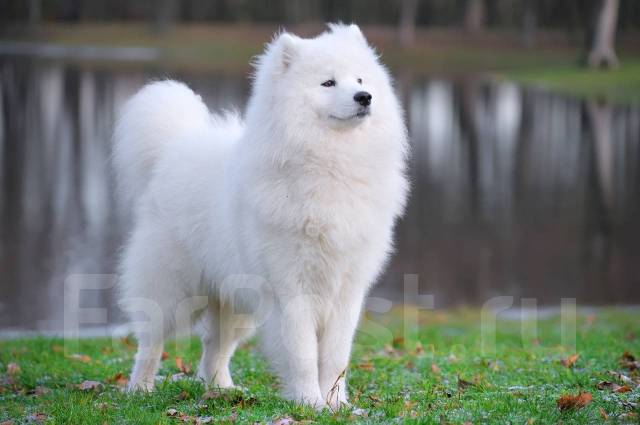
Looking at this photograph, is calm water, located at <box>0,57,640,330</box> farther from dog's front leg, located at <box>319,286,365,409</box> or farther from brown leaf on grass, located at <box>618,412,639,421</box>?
brown leaf on grass, located at <box>618,412,639,421</box>

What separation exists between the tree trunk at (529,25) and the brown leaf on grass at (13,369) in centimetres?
4122

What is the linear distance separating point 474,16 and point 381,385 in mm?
44841

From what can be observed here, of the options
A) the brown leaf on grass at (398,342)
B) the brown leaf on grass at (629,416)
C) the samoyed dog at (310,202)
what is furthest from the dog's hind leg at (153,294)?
the brown leaf on grass at (629,416)

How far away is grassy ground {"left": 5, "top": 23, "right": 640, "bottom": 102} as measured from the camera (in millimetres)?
37438

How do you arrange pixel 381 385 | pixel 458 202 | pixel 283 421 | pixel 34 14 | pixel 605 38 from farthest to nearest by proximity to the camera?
pixel 34 14 < pixel 605 38 < pixel 458 202 < pixel 381 385 < pixel 283 421

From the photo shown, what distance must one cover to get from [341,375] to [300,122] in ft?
4.26

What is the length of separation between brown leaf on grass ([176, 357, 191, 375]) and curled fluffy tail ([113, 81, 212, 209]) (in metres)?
1.16

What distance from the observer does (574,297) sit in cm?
1255

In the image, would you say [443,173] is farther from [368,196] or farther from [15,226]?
[368,196]

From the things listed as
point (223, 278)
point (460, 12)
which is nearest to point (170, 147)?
point (223, 278)

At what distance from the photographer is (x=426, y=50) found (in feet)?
159

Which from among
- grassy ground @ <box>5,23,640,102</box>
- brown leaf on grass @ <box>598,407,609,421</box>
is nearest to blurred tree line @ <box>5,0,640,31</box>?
grassy ground @ <box>5,23,640,102</box>

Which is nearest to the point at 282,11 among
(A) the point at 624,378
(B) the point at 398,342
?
(B) the point at 398,342

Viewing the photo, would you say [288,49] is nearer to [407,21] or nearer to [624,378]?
[624,378]
